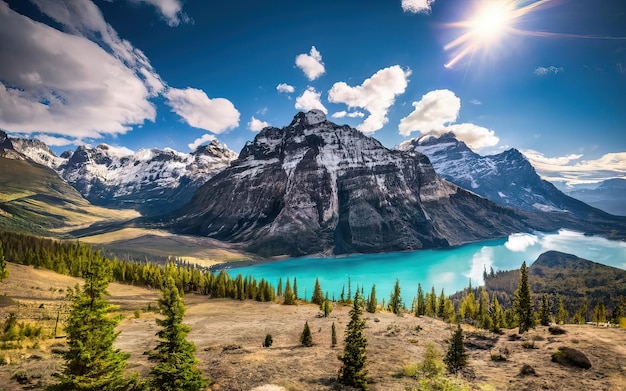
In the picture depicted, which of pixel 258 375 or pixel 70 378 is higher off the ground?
pixel 70 378

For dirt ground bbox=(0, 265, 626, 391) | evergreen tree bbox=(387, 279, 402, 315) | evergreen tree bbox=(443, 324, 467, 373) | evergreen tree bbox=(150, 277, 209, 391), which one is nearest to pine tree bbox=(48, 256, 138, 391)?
evergreen tree bbox=(150, 277, 209, 391)

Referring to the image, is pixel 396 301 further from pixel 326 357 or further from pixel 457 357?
pixel 457 357

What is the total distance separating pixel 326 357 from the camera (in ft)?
120

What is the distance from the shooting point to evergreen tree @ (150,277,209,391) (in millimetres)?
18781

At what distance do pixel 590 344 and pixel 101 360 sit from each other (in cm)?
4298

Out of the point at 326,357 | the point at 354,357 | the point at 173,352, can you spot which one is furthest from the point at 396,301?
the point at 173,352

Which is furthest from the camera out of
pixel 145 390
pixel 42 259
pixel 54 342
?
pixel 42 259

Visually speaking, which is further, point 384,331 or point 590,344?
point 384,331

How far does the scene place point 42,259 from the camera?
360 ft

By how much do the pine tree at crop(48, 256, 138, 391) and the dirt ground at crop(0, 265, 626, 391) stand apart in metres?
11.0

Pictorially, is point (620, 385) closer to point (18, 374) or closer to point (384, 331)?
point (384, 331)

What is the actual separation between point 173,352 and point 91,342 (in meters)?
4.46

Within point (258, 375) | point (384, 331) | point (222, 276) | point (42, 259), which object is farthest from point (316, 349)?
point (42, 259)

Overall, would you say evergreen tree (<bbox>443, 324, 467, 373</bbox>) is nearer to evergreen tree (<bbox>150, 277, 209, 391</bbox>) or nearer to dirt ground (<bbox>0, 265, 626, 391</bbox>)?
dirt ground (<bbox>0, 265, 626, 391</bbox>)
